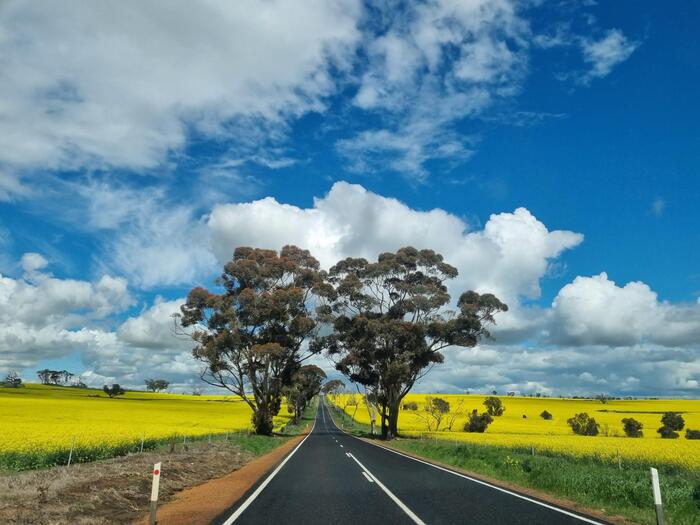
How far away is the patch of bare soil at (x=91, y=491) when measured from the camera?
30.2 feet

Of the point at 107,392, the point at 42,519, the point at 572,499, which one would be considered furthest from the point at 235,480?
the point at 107,392

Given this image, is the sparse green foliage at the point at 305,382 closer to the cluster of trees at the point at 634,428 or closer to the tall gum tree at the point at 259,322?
the tall gum tree at the point at 259,322

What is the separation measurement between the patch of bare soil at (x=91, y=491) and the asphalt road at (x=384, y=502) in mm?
2361

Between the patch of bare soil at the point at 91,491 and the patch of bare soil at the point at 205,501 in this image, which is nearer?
the patch of bare soil at the point at 91,491

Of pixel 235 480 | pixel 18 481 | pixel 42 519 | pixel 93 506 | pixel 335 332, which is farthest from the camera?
pixel 335 332

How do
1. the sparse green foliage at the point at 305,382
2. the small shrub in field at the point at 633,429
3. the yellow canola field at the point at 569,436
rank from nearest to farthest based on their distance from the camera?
the yellow canola field at the point at 569,436 → the sparse green foliage at the point at 305,382 → the small shrub in field at the point at 633,429

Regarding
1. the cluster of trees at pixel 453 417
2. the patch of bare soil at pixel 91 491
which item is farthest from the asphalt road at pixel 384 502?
the cluster of trees at pixel 453 417

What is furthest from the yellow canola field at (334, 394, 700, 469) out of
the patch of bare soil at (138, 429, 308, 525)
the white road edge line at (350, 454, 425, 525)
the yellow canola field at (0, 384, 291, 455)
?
the yellow canola field at (0, 384, 291, 455)

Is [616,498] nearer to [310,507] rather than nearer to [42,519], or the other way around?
[310,507]

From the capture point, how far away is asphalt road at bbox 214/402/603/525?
921 centimetres

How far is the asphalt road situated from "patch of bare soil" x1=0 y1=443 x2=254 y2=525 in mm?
2361

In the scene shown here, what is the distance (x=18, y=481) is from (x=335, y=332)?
35664 mm

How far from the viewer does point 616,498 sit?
1232cm

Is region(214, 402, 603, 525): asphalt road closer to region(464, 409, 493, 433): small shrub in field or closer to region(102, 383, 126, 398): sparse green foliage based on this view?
region(464, 409, 493, 433): small shrub in field
